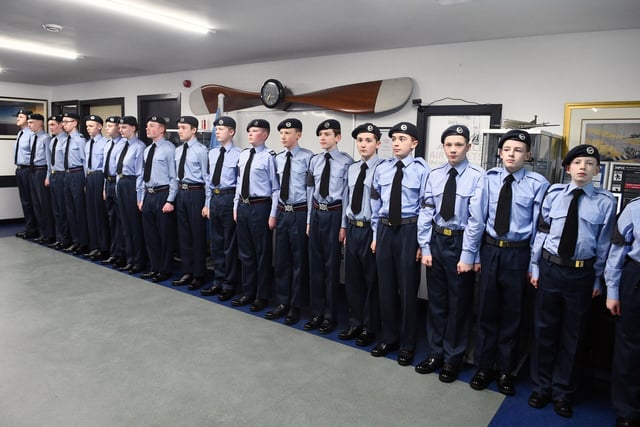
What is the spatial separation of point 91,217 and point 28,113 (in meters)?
2.62

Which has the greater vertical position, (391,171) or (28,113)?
(28,113)

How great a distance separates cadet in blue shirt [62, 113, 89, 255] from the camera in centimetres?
672

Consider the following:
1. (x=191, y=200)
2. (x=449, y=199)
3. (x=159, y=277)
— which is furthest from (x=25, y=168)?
(x=449, y=199)

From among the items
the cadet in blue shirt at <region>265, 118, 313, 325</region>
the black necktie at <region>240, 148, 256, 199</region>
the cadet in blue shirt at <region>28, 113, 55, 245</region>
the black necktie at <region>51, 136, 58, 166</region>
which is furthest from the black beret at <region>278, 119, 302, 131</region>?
the cadet in blue shirt at <region>28, 113, 55, 245</region>

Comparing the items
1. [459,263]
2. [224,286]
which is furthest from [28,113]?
[459,263]

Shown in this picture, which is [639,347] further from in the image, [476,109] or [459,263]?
[476,109]

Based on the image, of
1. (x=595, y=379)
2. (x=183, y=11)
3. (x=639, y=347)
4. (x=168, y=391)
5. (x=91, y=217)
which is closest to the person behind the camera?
(x=639, y=347)

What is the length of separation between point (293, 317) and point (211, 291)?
3.94 feet

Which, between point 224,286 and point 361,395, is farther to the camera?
point 224,286

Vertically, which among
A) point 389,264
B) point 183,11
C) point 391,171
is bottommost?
point 389,264

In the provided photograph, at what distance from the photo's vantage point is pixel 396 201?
141 inches

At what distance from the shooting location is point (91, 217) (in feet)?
21.6

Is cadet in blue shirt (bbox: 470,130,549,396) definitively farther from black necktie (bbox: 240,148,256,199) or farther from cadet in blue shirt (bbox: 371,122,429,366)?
black necktie (bbox: 240,148,256,199)

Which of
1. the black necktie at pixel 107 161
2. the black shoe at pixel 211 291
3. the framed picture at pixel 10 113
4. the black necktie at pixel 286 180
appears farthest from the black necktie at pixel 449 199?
the framed picture at pixel 10 113
